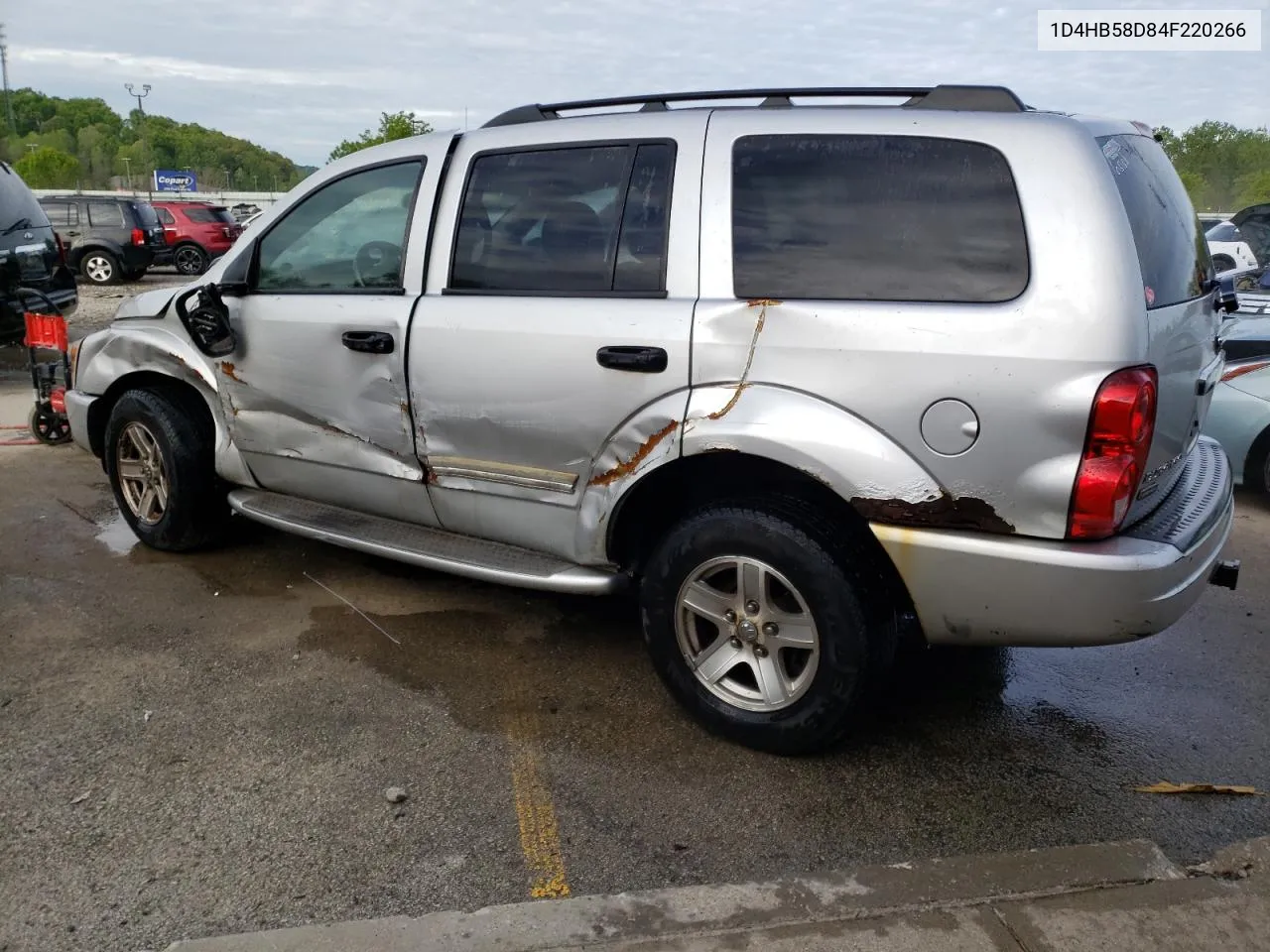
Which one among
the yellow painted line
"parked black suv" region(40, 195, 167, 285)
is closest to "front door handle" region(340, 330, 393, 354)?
the yellow painted line

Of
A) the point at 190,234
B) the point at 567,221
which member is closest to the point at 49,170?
the point at 190,234

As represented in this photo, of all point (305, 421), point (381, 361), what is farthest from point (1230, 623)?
point (305, 421)

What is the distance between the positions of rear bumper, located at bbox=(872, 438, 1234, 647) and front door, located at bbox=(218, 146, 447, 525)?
1.91 metres

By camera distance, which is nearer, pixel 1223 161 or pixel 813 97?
pixel 813 97

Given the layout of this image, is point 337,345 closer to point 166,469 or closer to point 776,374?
point 166,469

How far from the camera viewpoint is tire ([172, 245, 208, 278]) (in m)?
20.6

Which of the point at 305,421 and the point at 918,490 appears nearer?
the point at 918,490

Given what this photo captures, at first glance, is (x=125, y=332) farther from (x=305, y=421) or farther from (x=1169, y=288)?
(x=1169, y=288)

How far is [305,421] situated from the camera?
4.10 m

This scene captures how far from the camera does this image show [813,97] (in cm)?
341

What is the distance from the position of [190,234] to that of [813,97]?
20090 millimetres

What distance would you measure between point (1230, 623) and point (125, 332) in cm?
506

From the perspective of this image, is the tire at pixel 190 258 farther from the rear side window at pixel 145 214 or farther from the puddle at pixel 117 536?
the puddle at pixel 117 536

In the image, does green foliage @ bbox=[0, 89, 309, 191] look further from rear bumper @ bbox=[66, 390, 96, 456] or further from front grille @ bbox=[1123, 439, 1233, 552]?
front grille @ bbox=[1123, 439, 1233, 552]
